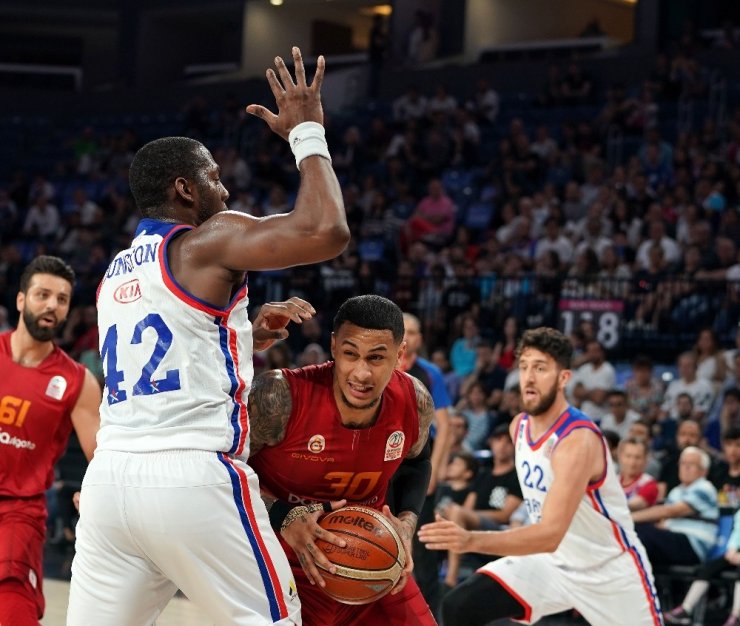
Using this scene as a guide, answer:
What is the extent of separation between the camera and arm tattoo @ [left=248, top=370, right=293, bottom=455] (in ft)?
13.3

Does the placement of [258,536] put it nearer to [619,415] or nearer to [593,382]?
[619,415]

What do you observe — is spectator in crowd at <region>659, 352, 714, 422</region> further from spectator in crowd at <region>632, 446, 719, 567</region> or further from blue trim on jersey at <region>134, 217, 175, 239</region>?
blue trim on jersey at <region>134, 217, 175, 239</region>

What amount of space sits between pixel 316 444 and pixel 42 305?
1.79 meters

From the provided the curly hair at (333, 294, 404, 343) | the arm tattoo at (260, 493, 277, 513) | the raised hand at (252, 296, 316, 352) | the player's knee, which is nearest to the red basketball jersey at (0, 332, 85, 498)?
the player's knee

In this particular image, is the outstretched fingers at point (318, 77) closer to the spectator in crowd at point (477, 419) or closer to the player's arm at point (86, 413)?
the player's arm at point (86, 413)

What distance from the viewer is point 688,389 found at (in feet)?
31.7

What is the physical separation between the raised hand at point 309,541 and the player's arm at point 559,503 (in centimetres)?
49

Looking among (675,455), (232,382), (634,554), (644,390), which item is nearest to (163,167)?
(232,382)

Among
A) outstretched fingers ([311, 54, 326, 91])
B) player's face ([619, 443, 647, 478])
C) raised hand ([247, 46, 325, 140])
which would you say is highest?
outstretched fingers ([311, 54, 326, 91])

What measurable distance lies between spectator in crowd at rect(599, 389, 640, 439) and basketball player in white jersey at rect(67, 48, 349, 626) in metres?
6.04

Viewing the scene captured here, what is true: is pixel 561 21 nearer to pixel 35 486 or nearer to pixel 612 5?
pixel 612 5

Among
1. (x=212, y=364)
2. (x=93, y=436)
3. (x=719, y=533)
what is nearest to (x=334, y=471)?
(x=212, y=364)

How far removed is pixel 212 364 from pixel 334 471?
3.05 ft

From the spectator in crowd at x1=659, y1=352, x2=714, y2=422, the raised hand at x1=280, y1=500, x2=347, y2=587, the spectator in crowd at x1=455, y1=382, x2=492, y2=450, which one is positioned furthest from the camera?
the spectator in crowd at x1=455, y1=382, x2=492, y2=450
